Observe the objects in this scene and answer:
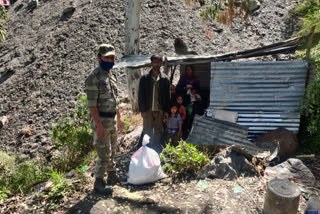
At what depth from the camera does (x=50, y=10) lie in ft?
41.1

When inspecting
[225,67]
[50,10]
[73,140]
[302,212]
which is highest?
[50,10]

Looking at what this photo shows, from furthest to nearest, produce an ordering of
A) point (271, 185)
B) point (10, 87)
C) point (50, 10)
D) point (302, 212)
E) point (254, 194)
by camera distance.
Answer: point (50, 10) < point (10, 87) < point (254, 194) < point (302, 212) < point (271, 185)

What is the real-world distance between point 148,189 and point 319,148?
2.91 meters

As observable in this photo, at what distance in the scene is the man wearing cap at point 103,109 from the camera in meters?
3.10

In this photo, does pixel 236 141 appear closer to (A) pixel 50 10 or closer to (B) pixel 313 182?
(B) pixel 313 182

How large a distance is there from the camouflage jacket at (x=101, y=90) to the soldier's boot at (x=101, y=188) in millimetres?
1009

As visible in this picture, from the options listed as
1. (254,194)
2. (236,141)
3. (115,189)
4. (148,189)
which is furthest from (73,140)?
(254,194)

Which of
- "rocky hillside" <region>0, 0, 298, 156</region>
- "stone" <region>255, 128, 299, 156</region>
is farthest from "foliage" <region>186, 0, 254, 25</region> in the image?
"stone" <region>255, 128, 299, 156</region>

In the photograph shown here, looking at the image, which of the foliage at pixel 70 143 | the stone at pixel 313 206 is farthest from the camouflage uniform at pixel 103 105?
the stone at pixel 313 206

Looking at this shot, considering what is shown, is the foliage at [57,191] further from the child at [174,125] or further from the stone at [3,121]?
the stone at [3,121]

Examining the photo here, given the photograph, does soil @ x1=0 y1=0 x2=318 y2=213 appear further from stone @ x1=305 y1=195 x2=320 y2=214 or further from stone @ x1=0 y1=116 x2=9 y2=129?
stone @ x1=305 y1=195 x2=320 y2=214

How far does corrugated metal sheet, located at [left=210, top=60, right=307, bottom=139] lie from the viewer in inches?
172

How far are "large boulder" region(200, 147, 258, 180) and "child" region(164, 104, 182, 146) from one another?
117 cm

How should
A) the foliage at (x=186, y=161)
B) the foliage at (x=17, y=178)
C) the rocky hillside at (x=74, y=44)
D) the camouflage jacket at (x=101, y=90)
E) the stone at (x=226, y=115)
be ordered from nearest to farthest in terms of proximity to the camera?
the camouflage jacket at (x=101, y=90) → the foliage at (x=186, y=161) → the foliage at (x=17, y=178) → the stone at (x=226, y=115) → the rocky hillside at (x=74, y=44)
